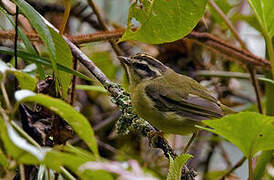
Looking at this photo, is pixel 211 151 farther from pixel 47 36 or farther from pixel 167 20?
pixel 47 36

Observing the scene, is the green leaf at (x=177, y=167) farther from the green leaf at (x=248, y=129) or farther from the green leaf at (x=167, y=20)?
the green leaf at (x=167, y=20)

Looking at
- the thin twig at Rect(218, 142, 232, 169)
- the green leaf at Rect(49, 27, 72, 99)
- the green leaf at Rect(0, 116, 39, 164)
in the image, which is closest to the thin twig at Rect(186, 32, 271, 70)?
the thin twig at Rect(218, 142, 232, 169)

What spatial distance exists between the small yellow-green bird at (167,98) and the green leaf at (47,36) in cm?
75

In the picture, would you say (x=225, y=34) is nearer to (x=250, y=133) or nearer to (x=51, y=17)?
(x=51, y=17)

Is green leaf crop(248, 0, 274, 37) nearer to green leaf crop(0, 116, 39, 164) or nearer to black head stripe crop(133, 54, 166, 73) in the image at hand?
black head stripe crop(133, 54, 166, 73)

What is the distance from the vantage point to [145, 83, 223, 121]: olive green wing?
2.21 m

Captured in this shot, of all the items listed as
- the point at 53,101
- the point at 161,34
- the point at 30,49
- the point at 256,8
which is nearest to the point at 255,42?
the point at 256,8

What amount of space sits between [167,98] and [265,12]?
2.63 ft

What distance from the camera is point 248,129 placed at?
3.85 ft

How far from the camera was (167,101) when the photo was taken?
227 centimetres

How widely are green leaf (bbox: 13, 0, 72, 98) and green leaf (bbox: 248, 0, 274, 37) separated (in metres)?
0.71

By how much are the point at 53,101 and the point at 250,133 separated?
1.98 ft

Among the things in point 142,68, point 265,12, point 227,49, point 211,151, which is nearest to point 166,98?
point 142,68

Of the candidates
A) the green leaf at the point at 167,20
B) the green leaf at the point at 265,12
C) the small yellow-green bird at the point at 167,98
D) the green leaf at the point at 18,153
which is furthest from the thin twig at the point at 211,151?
the green leaf at the point at 18,153
